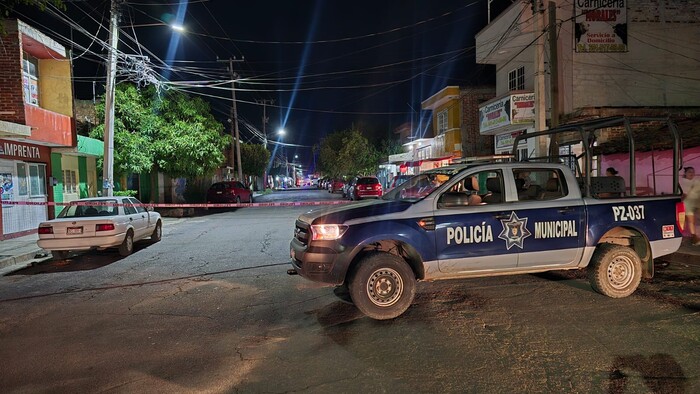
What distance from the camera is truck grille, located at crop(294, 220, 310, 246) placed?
5921 millimetres

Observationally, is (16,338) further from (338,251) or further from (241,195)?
(241,195)

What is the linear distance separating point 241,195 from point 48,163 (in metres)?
12.8

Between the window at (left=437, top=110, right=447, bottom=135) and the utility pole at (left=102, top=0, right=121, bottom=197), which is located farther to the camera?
the window at (left=437, top=110, right=447, bottom=135)

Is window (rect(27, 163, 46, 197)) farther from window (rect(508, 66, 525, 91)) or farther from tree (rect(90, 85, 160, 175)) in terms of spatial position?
window (rect(508, 66, 525, 91))

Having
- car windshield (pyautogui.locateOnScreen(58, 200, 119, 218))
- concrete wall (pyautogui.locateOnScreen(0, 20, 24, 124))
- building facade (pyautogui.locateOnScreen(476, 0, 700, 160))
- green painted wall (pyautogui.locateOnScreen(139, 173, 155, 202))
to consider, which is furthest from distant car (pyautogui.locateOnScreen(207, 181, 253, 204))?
building facade (pyautogui.locateOnScreen(476, 0, 700, 160))

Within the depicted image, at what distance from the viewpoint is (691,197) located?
1027 cm

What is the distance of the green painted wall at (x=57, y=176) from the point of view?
17.6 m

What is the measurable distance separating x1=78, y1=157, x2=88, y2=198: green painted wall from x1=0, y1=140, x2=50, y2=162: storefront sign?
11.0 feet

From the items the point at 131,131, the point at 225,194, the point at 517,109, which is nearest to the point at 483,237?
the point at 517,109

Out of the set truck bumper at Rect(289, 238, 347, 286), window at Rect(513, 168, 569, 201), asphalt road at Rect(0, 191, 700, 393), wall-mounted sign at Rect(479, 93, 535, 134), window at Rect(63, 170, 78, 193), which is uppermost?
wall-mounted sign at Rect(479, 93, 535, 134)

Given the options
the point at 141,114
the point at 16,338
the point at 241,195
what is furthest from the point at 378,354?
the point at 241,195

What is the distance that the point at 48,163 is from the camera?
1711 cm

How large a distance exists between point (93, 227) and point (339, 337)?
755 centimetres

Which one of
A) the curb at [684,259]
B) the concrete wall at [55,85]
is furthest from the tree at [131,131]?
the curb at [684,259]
